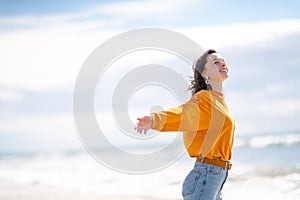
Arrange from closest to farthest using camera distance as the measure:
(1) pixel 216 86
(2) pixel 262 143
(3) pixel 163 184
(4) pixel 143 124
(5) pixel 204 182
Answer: (4) pixel 143 124 < (5) pixel 204 182 < (1) pixel 216 86 < (3) pixel 163 184 < (2) pixel 262 143

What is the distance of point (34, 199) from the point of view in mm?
8500

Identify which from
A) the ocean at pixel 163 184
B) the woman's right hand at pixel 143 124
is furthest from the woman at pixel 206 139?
the ocean at pixel 163 184

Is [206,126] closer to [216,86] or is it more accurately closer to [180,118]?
[180,118]

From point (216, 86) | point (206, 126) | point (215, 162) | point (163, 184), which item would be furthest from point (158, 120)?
point (163, 184)

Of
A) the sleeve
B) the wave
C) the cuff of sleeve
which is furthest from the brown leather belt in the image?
the wave

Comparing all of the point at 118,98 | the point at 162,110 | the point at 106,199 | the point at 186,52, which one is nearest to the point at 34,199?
the point at 106,199

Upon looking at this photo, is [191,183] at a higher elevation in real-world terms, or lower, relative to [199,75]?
lower

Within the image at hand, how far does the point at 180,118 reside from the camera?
395 cm

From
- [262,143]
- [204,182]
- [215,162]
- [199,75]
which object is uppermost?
[262,143]

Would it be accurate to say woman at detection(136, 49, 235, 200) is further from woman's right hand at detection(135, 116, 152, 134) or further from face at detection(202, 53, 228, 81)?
woman's right hand at detection(135, 116, 152, 134)

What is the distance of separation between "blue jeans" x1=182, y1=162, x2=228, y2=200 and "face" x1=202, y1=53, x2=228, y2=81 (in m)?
0.71

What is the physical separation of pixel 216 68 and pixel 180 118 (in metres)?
0.64

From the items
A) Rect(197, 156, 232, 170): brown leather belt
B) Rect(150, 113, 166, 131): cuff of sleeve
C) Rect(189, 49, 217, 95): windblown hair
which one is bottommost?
Rect(197, 156, 232, 170): brown leather belt

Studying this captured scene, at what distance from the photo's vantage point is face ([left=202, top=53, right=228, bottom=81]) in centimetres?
437
